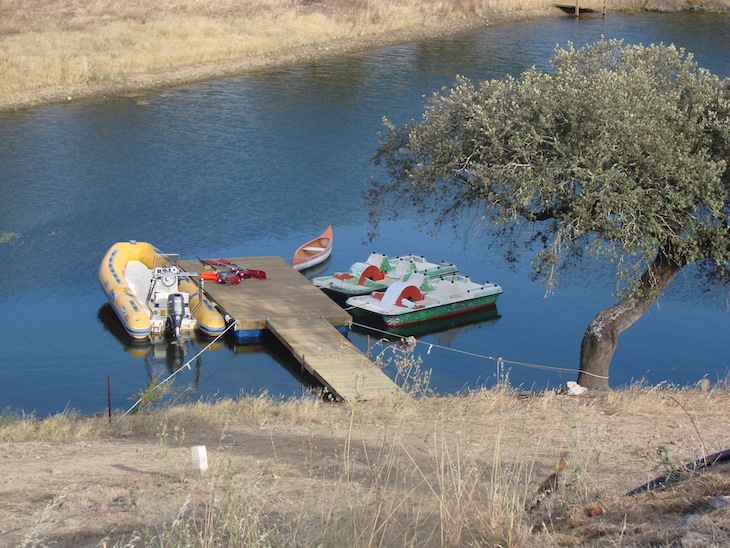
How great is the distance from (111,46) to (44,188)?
1824 cm

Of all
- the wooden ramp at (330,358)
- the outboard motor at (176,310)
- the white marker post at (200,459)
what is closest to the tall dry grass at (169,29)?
the outboard motor at (176,310)

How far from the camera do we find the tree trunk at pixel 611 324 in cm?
1548

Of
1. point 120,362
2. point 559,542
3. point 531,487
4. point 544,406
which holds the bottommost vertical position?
point 120,362

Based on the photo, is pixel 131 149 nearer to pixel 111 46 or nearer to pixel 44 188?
pixel 44 188

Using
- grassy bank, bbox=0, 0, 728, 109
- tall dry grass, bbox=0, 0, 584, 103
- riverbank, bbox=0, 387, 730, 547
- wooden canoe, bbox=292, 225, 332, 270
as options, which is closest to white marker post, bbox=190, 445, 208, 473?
riverbank, bbox=0, 387, 730, 547

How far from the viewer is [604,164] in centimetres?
1423

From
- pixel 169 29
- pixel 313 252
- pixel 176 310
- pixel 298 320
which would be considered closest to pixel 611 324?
pixel 298 320

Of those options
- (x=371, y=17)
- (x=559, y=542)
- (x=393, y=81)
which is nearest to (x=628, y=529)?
(x=559, y=542)

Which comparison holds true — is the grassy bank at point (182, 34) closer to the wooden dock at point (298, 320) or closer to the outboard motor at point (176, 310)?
the wooden dock at point (298, 320)

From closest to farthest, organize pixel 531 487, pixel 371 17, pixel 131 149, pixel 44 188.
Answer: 1. pixel 531 487
2. pixel 44 188
3. pixel 131 149
4. pixel 371 17

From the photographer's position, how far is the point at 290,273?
25.1 metres

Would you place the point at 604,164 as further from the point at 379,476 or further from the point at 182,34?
the point at 182,34

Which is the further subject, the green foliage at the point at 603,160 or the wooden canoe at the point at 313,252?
the wooden canoe at the point at 313,252

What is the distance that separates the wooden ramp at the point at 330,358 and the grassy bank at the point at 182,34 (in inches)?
930
